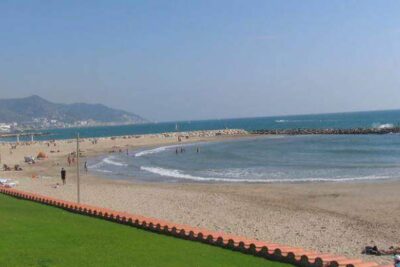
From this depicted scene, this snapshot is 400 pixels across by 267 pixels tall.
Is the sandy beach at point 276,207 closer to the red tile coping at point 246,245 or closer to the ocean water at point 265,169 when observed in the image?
the ocean water at point 265,169

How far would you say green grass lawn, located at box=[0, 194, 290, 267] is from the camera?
929 cm

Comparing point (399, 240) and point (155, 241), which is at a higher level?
point (155, 241)

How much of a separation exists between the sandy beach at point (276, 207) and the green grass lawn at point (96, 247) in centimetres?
502

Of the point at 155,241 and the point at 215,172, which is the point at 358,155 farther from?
the point at 155,241

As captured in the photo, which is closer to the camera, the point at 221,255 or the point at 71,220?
the point at 221,255

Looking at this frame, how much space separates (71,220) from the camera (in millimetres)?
13820

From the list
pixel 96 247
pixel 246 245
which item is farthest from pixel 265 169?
pixel 96 247

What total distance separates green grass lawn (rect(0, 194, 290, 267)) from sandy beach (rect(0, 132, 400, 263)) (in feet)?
16.5

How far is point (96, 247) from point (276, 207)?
→ 1330cm

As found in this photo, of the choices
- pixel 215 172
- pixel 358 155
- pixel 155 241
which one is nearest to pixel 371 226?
pixel 155 241

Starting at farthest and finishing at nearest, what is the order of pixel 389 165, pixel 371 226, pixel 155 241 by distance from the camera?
pixel 389 165, pixel 371 226, pixel 155 241

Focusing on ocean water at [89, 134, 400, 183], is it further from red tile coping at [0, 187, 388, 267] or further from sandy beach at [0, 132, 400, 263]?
red tile coping at [0, 187, 388, 267]

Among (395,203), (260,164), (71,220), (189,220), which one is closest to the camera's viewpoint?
(71,220)

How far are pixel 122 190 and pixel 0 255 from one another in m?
20.5
